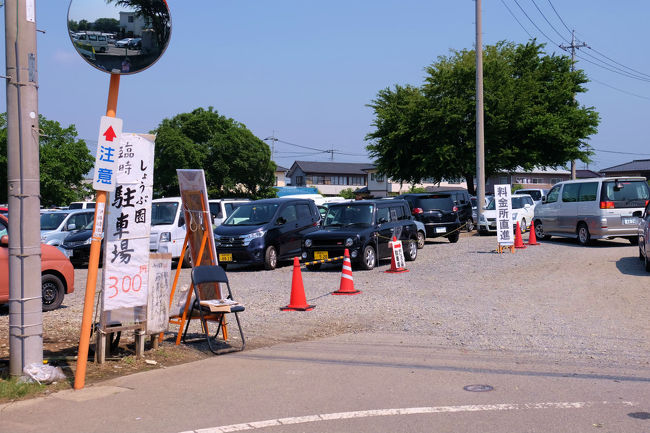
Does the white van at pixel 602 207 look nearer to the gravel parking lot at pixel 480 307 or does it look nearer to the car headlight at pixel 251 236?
the gravel parking lot at pixel 480 307

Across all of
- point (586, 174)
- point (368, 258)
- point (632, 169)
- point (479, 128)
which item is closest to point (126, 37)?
point (368, 258)

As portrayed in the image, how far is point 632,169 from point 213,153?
49221 mm

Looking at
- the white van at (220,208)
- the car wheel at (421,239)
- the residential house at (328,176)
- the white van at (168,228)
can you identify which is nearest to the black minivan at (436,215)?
the car wheel at (421,239)

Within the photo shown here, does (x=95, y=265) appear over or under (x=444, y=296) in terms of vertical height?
over

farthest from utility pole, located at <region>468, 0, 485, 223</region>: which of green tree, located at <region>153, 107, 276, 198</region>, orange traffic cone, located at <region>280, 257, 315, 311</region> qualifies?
green tree, located at <region>153, 107, 276, 198</region>

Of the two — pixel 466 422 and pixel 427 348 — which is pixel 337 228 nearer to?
pixel 427 348

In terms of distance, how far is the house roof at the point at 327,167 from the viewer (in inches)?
3418

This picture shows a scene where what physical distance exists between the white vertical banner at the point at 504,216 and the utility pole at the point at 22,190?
14.7 m

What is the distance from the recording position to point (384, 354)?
290 inches

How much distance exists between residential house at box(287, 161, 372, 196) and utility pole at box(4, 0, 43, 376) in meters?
79.4

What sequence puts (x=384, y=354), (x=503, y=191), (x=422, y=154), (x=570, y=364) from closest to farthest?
(x=570, y=364) → (x=384, y=354) → (x=503, y=191) → (x=422, y=154)

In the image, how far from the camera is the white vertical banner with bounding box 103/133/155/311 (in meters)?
6.95

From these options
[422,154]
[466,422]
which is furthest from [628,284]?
[422,154]

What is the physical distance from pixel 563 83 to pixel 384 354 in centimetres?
3280
